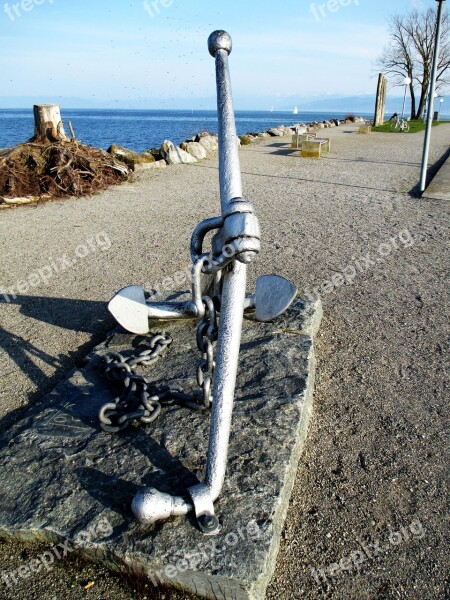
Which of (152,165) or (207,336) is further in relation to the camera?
(152,165)

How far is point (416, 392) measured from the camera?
2.67 metres

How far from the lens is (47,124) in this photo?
8.40 meters

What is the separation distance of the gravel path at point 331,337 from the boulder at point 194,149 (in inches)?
134

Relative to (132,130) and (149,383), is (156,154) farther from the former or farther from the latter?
(132,130)

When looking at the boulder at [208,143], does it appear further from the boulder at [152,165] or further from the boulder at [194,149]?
the boulder at [152,165]

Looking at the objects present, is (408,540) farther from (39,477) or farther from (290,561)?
(39,477)

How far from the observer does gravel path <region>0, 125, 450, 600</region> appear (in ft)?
5.68

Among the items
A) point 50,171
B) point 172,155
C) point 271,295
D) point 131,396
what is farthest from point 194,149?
point 131,396

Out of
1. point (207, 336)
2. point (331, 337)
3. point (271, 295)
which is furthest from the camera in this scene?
point (331, 337)

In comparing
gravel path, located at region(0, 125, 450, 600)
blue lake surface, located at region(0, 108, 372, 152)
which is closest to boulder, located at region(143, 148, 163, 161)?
blue lake surface, located at region(0, 108, 372, 152)

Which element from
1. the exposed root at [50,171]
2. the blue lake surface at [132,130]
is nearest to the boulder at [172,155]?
the blue lake surface at [132,130]

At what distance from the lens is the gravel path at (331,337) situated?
173cm

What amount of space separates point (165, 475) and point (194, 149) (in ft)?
33.6

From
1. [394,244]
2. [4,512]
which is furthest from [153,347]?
[394,244]
